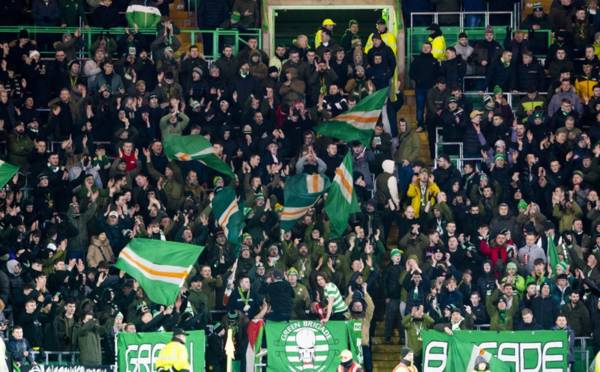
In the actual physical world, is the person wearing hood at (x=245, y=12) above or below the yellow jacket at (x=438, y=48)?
above

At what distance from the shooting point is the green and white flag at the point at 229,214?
43281 millimetres

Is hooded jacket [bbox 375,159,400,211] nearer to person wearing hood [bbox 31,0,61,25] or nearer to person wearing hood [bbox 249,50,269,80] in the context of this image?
person wearing hood [bbox 249,50,269,80]

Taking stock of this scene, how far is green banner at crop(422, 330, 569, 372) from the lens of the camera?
4022 centimetres

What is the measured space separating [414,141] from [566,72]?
380 centimetres

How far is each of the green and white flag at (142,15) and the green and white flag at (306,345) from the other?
1005 cm

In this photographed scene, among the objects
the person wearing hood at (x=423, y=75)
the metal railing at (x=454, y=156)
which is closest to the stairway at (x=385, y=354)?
the metal railing at (x=454, y=156)

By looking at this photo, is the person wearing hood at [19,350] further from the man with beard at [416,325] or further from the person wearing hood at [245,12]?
the person wearing hood at [245,12]

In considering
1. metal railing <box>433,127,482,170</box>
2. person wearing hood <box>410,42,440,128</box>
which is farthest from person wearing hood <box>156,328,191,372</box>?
person wearing hood <box>410,42,440,128</box>

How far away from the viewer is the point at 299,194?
144 ft

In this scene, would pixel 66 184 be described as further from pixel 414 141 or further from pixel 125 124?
pixel 414 141

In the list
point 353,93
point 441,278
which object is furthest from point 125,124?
point 441,278

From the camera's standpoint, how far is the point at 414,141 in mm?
45625

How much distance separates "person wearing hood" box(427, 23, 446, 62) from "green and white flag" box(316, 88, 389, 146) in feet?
9.03

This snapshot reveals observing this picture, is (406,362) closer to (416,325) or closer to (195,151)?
(416,325)
